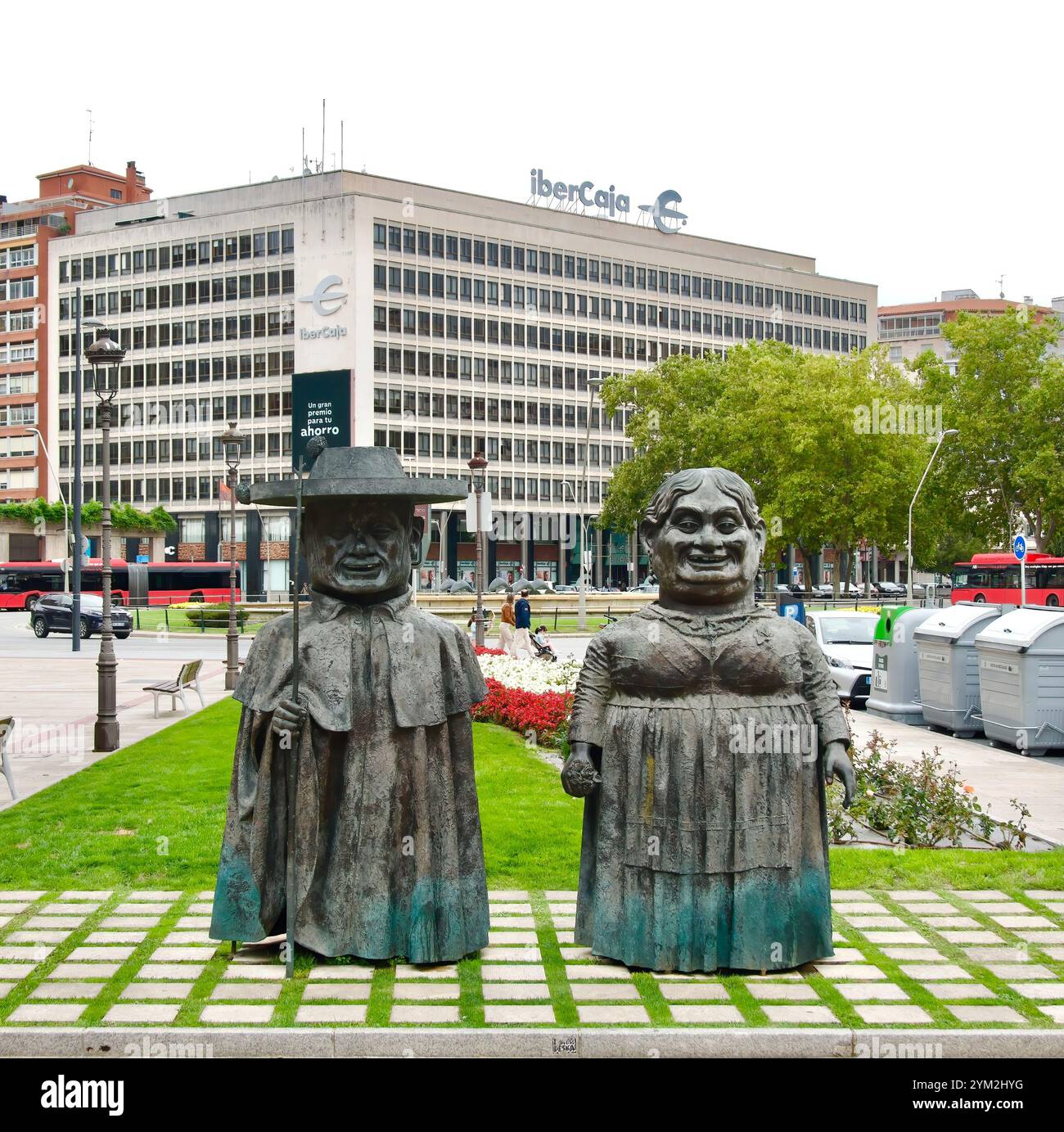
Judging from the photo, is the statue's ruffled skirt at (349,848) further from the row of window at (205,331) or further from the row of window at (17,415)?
the row of window at (17,415)

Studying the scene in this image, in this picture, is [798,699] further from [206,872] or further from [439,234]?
[439,234]

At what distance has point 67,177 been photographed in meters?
87.0

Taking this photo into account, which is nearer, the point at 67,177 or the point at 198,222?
the point at 198,222

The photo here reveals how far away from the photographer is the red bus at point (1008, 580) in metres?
50.7

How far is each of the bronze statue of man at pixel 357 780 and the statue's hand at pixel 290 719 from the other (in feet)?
Result: 0.14

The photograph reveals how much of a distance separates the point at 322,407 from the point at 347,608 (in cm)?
2248

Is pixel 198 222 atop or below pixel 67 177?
below

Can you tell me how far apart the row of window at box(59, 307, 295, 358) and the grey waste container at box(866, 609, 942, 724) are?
192 feet

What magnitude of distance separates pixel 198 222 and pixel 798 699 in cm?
7372

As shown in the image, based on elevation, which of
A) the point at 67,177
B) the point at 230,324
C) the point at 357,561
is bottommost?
the point at 357,561

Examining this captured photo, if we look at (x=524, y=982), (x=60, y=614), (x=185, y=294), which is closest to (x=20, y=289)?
(x=185, y=294)

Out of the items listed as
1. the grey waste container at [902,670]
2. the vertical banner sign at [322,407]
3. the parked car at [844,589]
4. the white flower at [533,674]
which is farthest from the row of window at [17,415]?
the grey waste container at [902,670]
